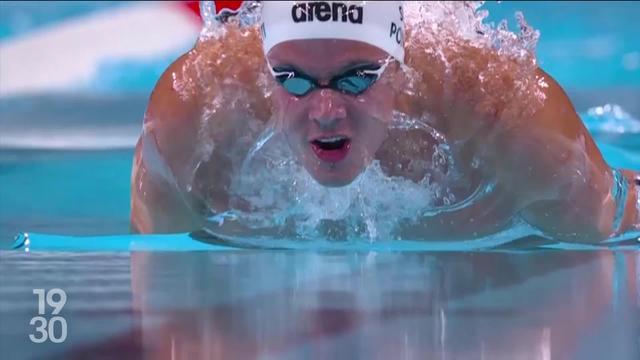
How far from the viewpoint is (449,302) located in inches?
49.3

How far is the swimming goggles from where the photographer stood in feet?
5.16

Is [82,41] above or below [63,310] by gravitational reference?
above

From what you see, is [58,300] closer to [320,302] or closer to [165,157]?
[320,302]

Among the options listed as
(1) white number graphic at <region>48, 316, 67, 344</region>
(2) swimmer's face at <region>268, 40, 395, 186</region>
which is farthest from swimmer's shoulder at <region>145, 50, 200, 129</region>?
(1) white number graphic at <region>48, 316, 67, 344</region>

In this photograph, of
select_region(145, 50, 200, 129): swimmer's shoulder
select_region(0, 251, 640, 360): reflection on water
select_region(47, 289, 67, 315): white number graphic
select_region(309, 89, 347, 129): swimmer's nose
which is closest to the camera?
select_region(0, 251, 640, 360): reflection on water

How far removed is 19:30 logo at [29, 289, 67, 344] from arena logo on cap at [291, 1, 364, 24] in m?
0.60

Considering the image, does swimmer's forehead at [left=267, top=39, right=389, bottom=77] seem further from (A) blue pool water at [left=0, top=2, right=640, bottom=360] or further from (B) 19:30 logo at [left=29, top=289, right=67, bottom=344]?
(B) 19:30 logo at [left=29, top=289, right=67, bottom=344]

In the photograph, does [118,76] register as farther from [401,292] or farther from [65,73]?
[401,292]

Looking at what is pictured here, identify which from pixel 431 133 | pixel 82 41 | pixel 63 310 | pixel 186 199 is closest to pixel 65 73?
pixel 82 41

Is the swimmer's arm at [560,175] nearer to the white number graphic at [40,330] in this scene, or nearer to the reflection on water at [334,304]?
the reflection on water at [334,304]

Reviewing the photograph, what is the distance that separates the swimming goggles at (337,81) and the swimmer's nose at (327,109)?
0.04 ft

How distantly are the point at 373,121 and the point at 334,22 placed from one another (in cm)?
18

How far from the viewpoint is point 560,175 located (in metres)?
1.72

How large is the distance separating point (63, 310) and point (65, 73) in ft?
9.72
